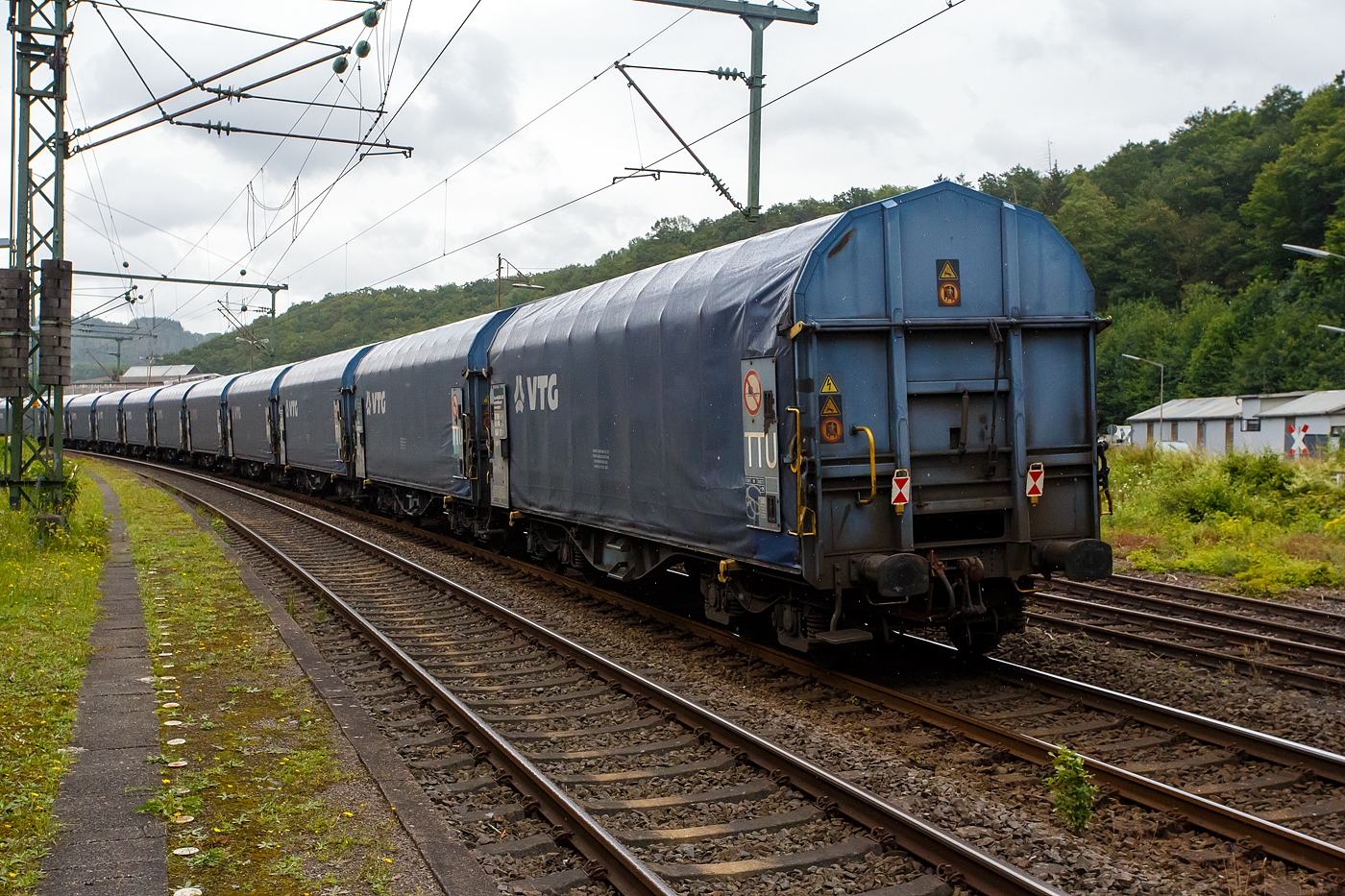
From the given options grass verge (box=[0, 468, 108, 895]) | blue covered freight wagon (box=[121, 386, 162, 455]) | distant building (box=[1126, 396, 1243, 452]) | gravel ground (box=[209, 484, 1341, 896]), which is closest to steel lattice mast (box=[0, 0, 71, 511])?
grass verge (box=[0, 468, 108, 895])

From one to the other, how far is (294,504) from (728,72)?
16688mm

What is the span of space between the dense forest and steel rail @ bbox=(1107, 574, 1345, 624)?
41814 millimetres

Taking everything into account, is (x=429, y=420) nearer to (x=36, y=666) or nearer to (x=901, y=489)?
(x=36, y=666)

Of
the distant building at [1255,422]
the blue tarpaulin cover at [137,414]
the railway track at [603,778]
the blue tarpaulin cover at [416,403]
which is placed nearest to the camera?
the railway track at [603,778]

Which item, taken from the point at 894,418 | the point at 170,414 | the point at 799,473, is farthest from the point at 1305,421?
the point at 170,414

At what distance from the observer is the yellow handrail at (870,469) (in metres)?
7.30

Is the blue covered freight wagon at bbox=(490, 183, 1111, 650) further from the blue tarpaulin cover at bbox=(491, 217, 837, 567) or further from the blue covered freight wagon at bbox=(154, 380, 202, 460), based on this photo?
the blue covered freight wagon at bbox=(154, 380, 202, 460)

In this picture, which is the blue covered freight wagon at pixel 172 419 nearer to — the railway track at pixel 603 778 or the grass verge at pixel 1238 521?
the railway track at pixel 603 778

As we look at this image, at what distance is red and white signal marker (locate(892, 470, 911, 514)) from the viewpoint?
7453 mm

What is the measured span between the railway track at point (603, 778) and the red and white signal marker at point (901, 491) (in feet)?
6.72

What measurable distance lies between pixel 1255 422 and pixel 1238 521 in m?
30.3

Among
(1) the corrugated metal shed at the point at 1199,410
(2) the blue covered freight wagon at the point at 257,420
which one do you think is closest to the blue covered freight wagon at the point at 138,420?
(2) the blue covered freight wagon at the point at 257,420

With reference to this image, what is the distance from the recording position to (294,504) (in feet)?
84.4

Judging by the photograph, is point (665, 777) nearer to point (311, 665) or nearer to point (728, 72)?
point (311, 665)
